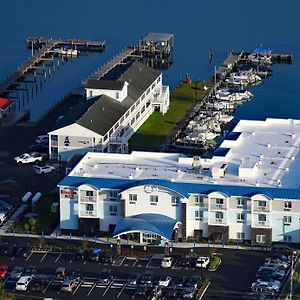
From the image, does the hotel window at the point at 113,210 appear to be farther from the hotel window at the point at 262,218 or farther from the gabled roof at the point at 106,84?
the gabled roof at the point at 106,84

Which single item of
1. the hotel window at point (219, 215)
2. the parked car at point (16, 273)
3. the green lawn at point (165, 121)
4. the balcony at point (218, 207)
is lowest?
the green lawn at point (165, 121)

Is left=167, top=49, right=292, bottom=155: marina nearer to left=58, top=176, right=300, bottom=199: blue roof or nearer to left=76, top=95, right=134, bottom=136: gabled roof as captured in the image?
left=76, top=95, right=134, bottom=136: gabled roof

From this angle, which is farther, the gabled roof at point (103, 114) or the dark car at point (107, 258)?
the gabled roof at point (103, 114)

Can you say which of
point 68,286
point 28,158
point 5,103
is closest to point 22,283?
point 68,286

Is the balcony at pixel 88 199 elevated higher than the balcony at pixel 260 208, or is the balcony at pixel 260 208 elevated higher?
the balcony at pixel 260 208

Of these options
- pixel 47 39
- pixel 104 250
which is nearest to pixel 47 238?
pixel 104 250

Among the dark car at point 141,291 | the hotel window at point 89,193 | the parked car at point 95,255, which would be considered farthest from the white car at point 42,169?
the dark car at point 141,291

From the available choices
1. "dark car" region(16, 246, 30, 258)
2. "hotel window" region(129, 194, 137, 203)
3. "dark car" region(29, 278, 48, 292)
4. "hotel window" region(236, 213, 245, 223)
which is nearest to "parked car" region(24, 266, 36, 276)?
"dark car" region(29, 278, 48, 292)

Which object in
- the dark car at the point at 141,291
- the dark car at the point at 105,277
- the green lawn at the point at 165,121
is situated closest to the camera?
the dark car at the point at 141,291
